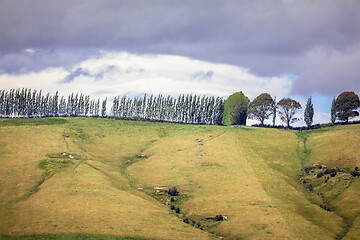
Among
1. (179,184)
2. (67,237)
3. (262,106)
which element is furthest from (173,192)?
(262,106)

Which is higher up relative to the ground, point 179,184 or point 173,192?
point 179,184

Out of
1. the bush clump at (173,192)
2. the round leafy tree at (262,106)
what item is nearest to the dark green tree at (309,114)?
the round leafy tree at (262,106)

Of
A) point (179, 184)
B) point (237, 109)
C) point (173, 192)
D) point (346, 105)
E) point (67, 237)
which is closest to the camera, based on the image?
point (67, 237)

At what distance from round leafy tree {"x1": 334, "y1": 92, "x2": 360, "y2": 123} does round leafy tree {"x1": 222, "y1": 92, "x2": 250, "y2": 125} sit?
133ft

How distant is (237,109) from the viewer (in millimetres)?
148375

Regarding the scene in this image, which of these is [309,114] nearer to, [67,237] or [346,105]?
[346,105]

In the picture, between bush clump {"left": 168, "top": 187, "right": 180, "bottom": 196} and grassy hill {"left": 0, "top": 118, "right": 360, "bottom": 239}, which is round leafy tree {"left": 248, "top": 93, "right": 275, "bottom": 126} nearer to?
grassy hill {"left": 0, "top": 118, "right": 360, "bottom": 239}

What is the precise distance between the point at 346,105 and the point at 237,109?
46.4 m

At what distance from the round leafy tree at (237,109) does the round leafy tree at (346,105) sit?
4039 cm

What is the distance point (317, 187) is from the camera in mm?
74938

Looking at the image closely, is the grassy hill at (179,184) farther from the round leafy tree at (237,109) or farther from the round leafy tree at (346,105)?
the round leafy tree at (237,109)

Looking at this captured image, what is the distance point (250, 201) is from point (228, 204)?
4.71 m

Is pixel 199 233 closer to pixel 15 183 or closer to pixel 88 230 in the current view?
pixel 88 230

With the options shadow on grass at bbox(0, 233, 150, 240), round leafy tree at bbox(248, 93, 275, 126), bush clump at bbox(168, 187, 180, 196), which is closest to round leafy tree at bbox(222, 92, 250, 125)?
round leafy tree at bbox(248, 93, 275, 126)
